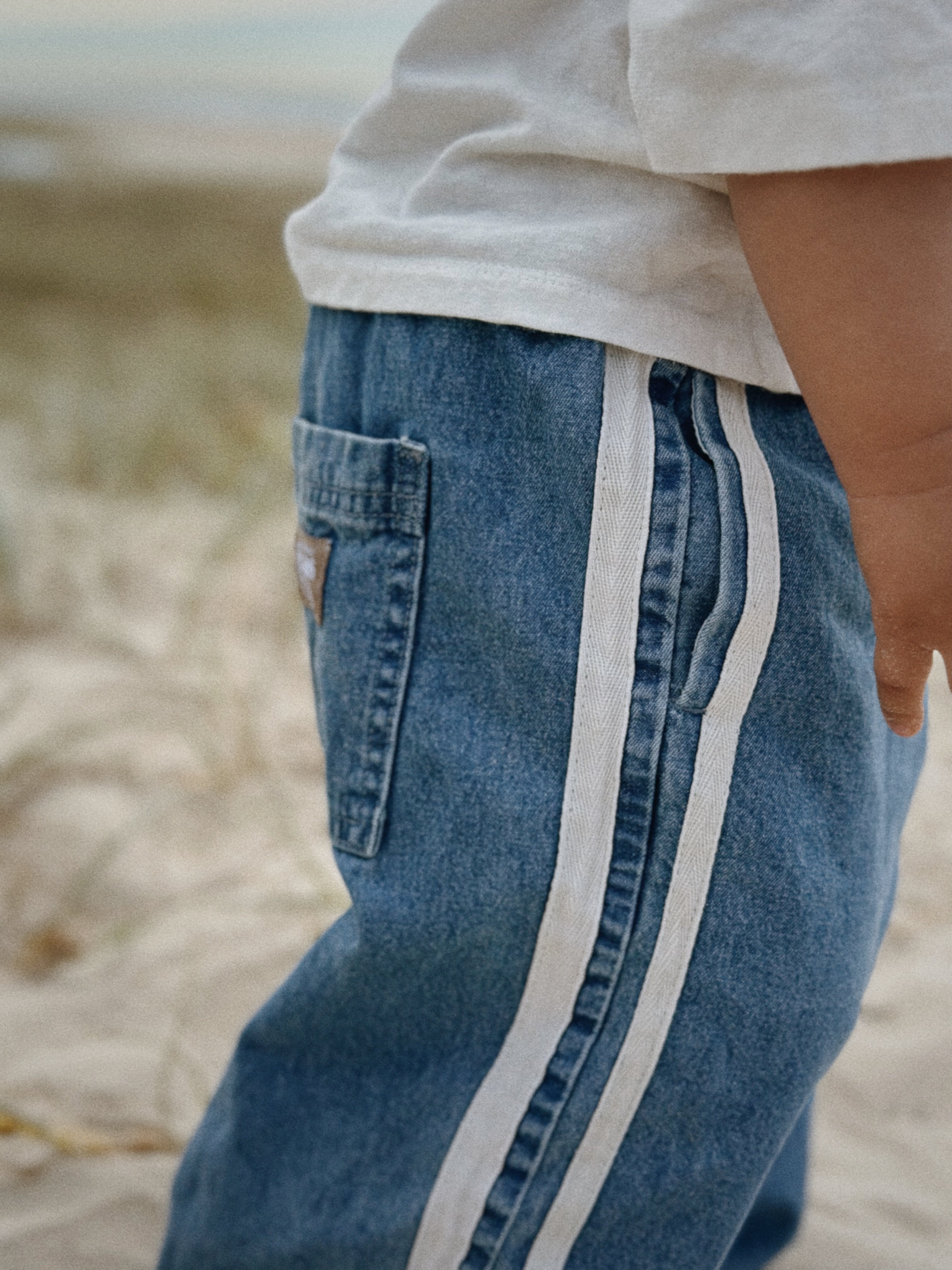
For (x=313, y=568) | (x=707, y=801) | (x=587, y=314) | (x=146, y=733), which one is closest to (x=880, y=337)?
(x=587, y=314)

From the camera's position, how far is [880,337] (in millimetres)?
543

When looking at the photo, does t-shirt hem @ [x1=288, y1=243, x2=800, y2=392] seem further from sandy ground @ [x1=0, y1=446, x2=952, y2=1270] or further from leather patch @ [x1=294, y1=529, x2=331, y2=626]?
sandy ground @ [x1=0, y1=446, x2=952, y2=1270]

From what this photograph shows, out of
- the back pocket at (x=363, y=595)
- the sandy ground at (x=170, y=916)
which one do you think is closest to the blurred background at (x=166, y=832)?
the sandy ground at (x=170, y=916)

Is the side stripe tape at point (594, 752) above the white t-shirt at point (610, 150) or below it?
below

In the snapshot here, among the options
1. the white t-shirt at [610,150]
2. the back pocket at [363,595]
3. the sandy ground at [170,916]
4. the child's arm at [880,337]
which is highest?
the white t-shirt at [610,150]

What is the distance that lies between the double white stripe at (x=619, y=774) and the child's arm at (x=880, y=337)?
7 cm

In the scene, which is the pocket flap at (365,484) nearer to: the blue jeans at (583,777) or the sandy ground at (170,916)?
the blue jeans at (583,777)

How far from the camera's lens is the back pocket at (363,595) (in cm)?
68

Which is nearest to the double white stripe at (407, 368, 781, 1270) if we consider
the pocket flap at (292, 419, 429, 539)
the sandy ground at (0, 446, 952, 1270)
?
the pocket flap at (292, 419, 429, 539)

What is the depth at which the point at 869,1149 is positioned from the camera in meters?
1.24

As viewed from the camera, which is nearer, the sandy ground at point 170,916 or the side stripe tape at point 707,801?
the side stripe tape at point 707,801

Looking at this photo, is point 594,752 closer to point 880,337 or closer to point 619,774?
point 619,774

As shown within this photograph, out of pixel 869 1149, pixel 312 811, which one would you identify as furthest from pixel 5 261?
pixel 869 1149

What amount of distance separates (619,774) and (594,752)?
2 cm
